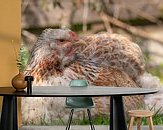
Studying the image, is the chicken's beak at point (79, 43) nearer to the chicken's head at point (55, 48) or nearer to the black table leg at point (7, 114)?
the chicken's head at point (55, 48)

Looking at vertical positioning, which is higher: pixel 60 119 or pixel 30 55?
pixel 30 55

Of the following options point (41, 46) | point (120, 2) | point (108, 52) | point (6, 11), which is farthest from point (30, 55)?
point (120, 2)

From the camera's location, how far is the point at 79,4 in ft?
19.4

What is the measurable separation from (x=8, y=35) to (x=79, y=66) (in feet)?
3.32

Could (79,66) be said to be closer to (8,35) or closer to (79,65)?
(79,65)

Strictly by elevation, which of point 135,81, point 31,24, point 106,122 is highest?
point 31,24

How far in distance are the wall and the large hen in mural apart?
0.28 m

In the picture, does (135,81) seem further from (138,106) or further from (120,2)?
(120,2)

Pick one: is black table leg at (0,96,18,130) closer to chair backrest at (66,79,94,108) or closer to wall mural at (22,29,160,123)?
chair backrest at (66,79,94,108)

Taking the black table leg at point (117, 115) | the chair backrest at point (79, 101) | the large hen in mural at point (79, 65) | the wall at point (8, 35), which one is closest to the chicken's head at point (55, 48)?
the large hen in mural at point (79, 65)

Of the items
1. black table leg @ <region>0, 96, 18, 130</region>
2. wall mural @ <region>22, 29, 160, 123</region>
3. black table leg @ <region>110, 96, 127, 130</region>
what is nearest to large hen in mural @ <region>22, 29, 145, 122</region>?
wall mural @ <region>22, 29, 160, 123</region>

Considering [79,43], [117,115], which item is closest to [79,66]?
[79,43]

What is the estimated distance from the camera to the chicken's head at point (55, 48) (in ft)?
18.8

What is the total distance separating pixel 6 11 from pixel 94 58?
130 centimetres
